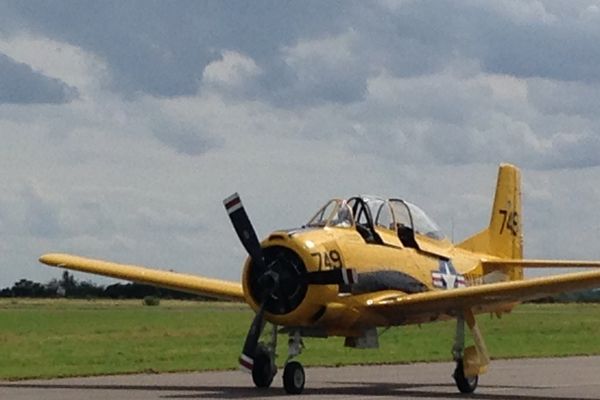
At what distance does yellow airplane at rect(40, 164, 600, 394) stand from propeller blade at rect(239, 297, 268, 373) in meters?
0.01

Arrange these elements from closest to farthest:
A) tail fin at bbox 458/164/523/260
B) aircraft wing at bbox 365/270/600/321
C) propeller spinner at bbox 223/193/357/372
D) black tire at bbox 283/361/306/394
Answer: black tire at bbox 283/361/306/394 → propeller spinner at bbox 223/193/357/372 → aircraft wing at bbox 365/270/600/321 → tail fin at bbox 458/164/523/260

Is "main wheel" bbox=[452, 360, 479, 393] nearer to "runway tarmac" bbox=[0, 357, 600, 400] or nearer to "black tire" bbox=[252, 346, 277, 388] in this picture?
"runway tarmac" bbox=[0, 357, 600, 400]

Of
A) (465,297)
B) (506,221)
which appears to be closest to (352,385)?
(465,297)

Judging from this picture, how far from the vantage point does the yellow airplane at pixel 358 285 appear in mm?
19609

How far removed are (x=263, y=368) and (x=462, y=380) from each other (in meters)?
3.11

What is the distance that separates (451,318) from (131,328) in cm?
2760

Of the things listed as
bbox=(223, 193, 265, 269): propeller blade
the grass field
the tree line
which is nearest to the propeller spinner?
bbox=(223, 193, 265, 269): propeller blade

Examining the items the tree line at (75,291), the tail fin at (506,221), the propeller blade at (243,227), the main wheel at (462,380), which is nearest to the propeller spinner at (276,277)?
the propeller blade at (243,227)

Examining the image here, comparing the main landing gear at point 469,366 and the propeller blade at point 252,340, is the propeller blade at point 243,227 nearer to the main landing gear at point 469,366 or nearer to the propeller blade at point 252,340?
the propeller blade at point 252,340

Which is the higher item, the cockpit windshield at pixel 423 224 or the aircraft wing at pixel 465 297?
the cockpit windshield at pixel 423 224

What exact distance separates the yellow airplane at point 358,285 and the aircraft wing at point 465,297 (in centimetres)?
2

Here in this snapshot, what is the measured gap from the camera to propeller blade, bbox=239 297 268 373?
19.6 meters

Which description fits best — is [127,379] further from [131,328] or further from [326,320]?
[131,328]

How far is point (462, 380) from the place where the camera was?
21.0 meters
